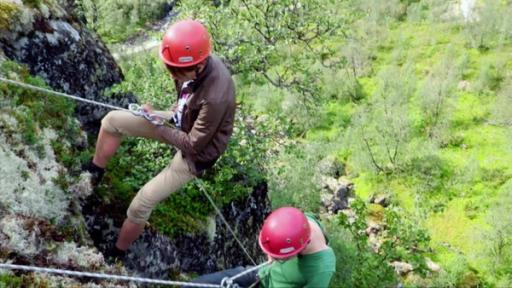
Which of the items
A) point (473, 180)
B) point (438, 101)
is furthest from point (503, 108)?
point (473, 180)

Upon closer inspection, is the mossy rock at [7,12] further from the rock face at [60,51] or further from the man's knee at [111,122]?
the man's knee at [111,122]

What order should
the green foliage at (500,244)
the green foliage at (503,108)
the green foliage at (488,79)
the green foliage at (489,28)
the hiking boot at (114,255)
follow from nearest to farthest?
the hiking boot at (114,255) < the green foliage at (500,244) < the green foliage at (503,108) < the green foliage at (488,79) < the green foliage at (489,28)

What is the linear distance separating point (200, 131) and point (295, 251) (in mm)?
1568

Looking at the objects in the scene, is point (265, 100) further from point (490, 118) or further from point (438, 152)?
point (490, 118)

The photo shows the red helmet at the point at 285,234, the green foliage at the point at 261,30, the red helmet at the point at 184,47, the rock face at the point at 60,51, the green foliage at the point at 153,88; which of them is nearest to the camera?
the red helmet at the point at 285,234

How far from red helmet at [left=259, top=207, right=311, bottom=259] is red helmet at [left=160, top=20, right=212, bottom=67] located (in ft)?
5.63

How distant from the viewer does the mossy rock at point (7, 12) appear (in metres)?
7.59

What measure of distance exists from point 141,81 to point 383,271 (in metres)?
8.36

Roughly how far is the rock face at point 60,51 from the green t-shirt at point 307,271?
176 inches

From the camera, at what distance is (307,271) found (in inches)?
205

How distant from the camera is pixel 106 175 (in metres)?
7.82

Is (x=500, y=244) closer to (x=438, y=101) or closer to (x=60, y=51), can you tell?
(x=438, y=101)

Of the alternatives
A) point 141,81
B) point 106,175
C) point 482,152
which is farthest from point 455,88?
point 106,175

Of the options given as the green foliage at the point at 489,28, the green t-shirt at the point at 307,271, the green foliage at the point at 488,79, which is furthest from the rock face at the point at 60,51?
the green foliage at the point at 489,28
